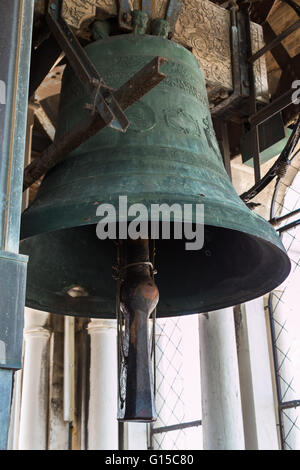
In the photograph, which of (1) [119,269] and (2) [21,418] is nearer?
(1) [119,269]

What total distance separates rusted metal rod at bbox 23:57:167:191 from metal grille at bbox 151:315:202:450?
454 cm

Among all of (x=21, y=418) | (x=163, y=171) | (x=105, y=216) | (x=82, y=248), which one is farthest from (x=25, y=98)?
(x=21, y=418)

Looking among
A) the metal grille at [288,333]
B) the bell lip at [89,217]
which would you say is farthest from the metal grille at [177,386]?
the bell lip at [89,217]

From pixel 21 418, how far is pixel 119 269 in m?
4.83

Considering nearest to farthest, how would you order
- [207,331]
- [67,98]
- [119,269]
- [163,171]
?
[163,171] → [119,269] → [67,98] → [207,331]

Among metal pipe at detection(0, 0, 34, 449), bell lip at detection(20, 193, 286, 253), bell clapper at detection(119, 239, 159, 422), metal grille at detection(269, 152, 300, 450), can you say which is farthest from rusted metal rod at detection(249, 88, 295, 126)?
metal grille at detection(269, 152, 300, 450)

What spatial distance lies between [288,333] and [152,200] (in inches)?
162

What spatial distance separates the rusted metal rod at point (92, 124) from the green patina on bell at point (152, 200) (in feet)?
0.17

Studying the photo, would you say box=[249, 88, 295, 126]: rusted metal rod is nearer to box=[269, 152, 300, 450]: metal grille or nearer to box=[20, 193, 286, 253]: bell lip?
box=[20, 193, 286, 253]: bell lip

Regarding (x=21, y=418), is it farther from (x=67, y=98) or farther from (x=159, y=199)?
(x=159, y=199)

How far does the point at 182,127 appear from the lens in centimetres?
274

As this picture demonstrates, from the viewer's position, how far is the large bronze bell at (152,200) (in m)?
2.32

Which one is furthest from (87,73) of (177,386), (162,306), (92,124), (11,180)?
(177,386)

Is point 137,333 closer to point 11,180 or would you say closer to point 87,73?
point 11,180
